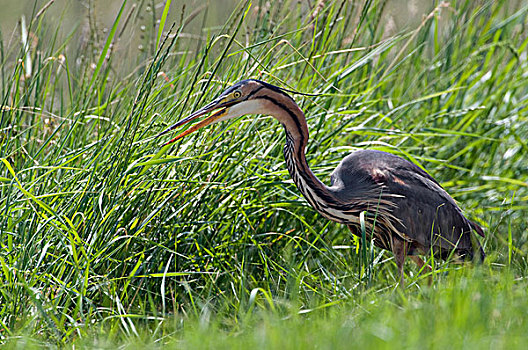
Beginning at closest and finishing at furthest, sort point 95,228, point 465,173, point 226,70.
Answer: point 95,228 → point 226,70 → point 465,173

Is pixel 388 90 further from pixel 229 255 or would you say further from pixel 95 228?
pixel 95 228

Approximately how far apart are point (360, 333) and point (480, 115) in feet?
9.86

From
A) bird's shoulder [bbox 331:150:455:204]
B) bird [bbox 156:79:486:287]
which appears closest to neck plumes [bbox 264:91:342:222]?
bird [bbox 156:79:486:287]

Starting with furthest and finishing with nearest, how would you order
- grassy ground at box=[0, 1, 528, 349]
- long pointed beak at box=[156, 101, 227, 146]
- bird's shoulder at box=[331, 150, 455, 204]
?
bird's shoulder at box=[331, 150, 455, 204]
long pointed beak at box=[156, 101, 227, 146]
grassy ground at box=[0, 1, 528, 349]

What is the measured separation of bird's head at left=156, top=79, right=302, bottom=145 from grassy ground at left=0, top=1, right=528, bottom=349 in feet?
0.58

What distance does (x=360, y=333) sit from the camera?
2.52 meters

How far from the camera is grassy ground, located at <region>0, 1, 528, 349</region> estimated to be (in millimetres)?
2865

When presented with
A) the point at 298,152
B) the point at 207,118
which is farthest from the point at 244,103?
the point at 298,152

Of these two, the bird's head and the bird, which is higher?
the bird's head

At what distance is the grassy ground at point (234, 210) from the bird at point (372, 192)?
0.54ft

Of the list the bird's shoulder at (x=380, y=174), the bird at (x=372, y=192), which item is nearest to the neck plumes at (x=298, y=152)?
the bird at (x=372, y=192)

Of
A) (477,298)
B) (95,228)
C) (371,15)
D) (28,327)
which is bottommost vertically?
(28,327)

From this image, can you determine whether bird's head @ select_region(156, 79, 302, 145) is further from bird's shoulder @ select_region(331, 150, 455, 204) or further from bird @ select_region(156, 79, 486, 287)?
bird's shoulder @ select_region(331, 150, 455, 204)

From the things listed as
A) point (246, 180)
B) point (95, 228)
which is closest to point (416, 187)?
Answer: point (246, 180)
